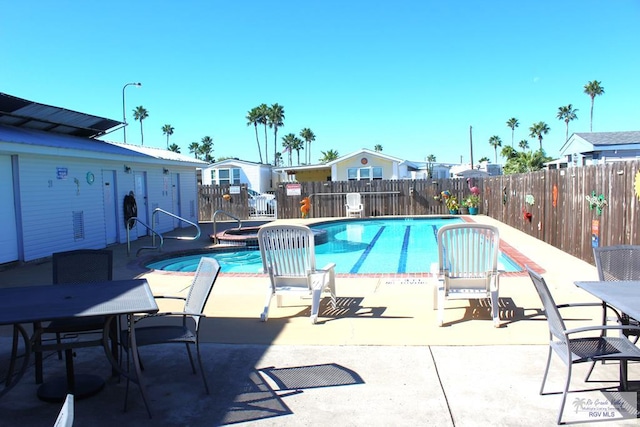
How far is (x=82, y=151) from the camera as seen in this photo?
10.9 metres

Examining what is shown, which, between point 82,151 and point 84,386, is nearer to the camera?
point 84,386

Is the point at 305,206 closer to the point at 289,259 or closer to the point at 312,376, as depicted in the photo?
the point at 289,259

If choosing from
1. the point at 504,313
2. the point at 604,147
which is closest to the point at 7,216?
the point at 504,313

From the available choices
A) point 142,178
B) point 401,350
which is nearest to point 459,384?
point 401,350

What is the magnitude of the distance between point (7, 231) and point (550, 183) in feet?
36.5

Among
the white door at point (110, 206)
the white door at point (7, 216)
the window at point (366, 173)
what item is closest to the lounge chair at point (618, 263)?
the white door at point (7, 216)

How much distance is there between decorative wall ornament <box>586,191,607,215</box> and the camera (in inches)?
313

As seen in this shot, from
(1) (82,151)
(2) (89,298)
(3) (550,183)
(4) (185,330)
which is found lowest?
(4) (185,330)

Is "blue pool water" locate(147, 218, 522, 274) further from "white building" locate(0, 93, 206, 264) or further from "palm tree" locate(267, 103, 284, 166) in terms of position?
"palm tree" locate(267, 103, 284, 166)

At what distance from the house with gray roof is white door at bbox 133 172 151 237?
19739 mm

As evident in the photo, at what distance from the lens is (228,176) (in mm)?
32938

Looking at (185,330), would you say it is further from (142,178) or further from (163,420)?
(142,178)

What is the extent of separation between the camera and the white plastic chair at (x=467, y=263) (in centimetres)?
517

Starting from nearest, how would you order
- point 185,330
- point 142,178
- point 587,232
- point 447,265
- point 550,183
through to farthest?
point 185,330
point 447,265
point 587,232
point 550,183
point 142,178
